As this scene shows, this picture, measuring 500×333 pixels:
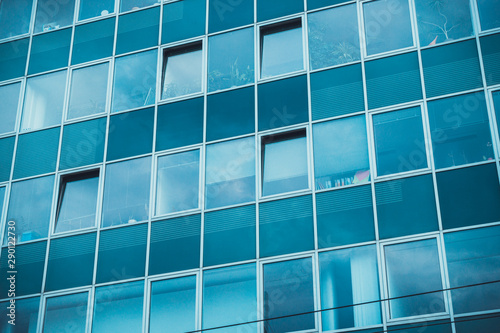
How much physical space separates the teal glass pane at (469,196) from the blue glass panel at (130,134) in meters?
7.76

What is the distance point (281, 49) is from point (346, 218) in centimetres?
549

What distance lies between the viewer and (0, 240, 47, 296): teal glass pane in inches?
783

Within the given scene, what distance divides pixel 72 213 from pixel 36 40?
6.15 m

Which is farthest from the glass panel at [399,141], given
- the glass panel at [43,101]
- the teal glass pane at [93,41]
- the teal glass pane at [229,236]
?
the glass panel at [43,101]

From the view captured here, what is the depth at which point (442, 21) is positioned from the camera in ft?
63.4

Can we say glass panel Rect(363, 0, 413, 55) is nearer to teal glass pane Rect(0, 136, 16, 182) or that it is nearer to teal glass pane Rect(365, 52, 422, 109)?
teal glass pane Rect(365, 52, 422, 109)

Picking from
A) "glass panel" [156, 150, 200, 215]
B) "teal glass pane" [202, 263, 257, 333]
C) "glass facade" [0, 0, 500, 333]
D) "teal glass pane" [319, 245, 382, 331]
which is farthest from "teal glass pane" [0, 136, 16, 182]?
"teal glass pane" [319, 245, 382, 331]

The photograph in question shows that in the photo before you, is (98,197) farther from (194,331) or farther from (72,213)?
(194,331)

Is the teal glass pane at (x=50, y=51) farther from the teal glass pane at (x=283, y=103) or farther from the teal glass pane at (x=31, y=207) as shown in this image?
the teal glass pane at (x=283, y=103)

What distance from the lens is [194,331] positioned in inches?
709

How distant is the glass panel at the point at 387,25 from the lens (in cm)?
1955

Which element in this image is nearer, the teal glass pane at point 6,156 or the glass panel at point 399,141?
the glass panel at point 399,141

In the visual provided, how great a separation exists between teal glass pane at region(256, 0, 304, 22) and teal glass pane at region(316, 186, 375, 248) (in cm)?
570

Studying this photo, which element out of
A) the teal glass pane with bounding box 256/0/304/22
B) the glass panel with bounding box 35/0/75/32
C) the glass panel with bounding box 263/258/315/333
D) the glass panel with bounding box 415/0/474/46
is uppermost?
the glass panel with bounding box 35/0/75/32
